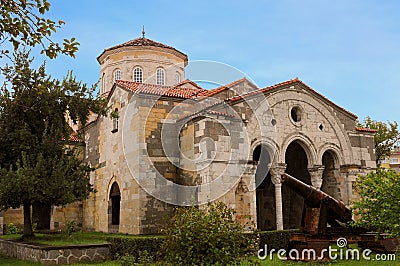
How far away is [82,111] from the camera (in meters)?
16.0

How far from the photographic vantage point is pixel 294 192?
21.7 meters

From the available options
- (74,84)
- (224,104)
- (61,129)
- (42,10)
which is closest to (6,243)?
(61,129)

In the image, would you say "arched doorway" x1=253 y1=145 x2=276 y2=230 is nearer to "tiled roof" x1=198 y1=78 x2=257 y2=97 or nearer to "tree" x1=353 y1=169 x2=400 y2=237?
"tiled roof" x1=198 y1=78 x2=257 y2=97

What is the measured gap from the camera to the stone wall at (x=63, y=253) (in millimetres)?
11992

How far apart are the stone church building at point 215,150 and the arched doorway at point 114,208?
45 mm

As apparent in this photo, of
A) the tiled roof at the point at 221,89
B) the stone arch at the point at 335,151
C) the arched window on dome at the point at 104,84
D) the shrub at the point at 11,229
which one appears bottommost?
the shrub at the point at 11,229

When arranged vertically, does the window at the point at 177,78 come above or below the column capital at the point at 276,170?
above

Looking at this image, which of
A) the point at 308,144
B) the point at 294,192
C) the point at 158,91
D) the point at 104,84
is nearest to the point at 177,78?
the point at 104,84

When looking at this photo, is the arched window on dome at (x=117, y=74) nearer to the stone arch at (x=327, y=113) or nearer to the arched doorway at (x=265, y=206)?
the arched doorway at (x=265, y=206)

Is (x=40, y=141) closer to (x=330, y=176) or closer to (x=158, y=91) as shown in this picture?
(x=158, y=91)

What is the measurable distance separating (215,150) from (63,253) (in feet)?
20.1

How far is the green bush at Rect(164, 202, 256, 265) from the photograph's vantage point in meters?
7.39

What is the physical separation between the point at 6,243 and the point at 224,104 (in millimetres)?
9334

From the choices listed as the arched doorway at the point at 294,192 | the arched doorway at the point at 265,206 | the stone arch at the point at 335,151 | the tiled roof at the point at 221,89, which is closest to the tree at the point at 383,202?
the stone arch at the point at 335,151
